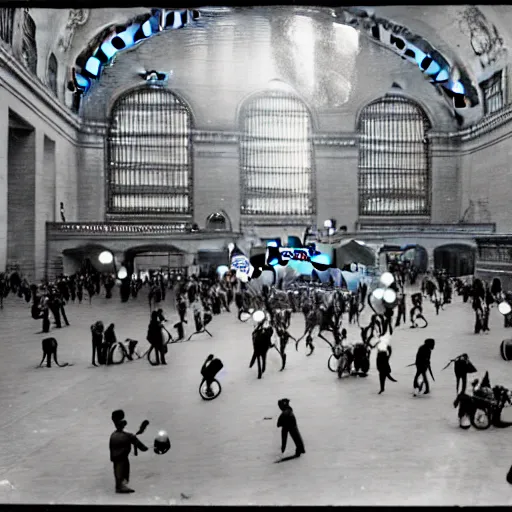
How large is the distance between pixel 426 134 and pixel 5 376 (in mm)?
4392

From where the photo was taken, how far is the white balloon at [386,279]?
5387 millimetres

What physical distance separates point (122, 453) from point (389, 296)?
2.66 m

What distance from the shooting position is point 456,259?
5426 mm

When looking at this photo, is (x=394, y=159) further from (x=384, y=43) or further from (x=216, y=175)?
(x=216, y=175)

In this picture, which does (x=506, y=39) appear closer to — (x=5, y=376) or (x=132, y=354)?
(x=132, y=354)

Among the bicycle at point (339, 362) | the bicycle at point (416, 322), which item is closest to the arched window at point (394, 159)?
the bicycle at point (416, 322)

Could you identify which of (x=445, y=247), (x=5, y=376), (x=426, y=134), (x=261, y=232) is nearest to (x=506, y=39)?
(x=426, y=134)

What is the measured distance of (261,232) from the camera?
552 centimetres

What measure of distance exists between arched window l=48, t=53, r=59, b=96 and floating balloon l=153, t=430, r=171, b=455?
126 inches

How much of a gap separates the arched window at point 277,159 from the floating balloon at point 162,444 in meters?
2.15

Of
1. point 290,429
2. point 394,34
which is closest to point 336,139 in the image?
point 394,34

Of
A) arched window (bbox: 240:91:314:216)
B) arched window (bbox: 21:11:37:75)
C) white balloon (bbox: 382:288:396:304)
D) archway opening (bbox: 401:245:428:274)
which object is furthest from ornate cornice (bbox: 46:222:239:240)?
archway opening (bbox: 401:245:428:274)

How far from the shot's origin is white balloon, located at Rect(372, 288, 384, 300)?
5344mm

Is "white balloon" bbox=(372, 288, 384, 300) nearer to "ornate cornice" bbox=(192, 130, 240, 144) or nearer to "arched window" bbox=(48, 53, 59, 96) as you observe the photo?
"ornate cornice" bbox=(192, 130, 240, 144)
